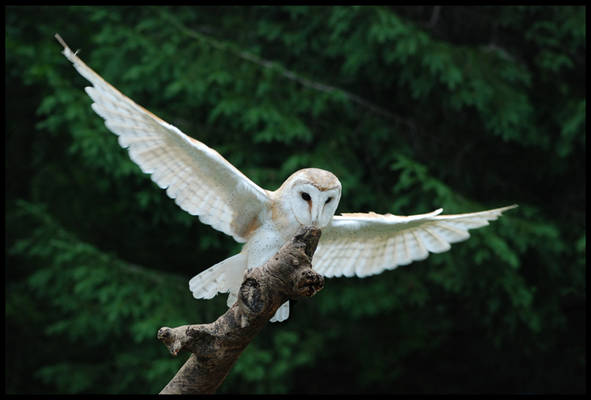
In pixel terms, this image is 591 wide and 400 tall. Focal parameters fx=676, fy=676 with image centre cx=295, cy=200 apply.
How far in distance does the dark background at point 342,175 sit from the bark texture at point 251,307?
8.54 ft

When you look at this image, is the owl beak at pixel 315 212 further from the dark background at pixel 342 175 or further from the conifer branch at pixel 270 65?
the conifer branch at pixel 270 65

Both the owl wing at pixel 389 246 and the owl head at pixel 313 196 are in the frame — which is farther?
the owl wing at pixel 389 246

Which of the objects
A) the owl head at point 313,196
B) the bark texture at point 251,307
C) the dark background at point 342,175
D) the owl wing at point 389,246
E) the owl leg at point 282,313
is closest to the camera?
the bark texture at point 251,307

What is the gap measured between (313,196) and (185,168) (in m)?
0.55

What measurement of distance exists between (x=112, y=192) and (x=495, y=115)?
3150 millimetres

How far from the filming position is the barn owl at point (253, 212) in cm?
235

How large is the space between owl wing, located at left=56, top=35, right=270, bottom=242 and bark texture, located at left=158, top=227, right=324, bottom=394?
47 cm

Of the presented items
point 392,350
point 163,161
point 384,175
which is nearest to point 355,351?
point 392,350

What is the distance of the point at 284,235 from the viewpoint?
2471mm

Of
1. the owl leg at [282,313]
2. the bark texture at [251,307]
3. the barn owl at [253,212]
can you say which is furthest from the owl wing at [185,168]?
the bark texture at [251,307]

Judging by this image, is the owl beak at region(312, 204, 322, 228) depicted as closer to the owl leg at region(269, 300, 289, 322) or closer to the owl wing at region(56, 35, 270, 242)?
the owl wing at region(56, 35, 270, 242)

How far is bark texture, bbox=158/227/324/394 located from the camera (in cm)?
205

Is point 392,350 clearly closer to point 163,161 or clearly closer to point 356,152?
point 356,152

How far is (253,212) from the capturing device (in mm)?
2588
